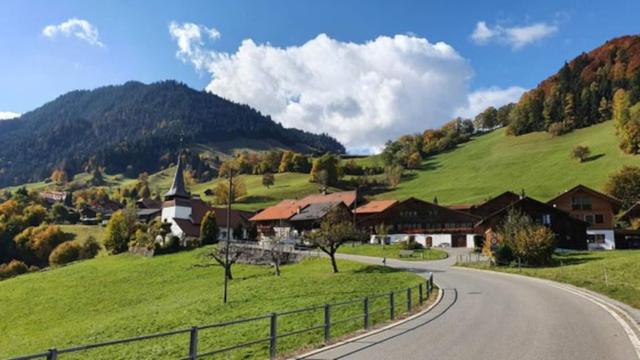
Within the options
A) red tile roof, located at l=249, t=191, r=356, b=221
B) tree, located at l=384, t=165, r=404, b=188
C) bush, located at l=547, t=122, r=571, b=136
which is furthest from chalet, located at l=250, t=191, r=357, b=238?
bush, located at l=547, t=122, r=571, b=136

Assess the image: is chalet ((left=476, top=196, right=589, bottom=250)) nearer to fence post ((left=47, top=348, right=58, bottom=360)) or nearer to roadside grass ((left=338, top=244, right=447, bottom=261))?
roadside grass ((left=338, top=244, right=447, bottom=261))

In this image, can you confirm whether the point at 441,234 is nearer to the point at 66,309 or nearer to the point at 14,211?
the point at 66,309

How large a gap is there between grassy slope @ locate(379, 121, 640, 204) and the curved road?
286ft

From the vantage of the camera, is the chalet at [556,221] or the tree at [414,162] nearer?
the chalet at [556,221]

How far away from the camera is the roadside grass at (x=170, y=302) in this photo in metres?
21.7

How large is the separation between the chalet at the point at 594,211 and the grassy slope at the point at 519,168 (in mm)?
23016

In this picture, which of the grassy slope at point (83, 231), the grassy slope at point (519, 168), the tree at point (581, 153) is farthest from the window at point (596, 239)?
the grassy slope at point (83, 231)

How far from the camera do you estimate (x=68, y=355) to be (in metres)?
23.3

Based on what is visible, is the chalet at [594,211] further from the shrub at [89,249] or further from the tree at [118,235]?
the shrub at [89,249]

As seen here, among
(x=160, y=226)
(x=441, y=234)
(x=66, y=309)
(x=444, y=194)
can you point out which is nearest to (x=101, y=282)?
(x=66, y=309)

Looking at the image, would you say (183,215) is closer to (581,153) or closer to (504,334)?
(504,334)

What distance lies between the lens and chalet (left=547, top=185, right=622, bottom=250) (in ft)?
247

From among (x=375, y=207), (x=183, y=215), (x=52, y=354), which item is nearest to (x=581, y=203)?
(x=375, y=207)

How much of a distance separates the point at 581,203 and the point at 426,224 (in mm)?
23896
